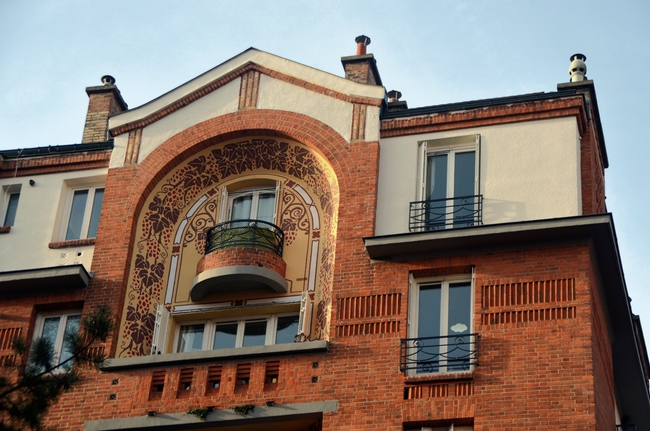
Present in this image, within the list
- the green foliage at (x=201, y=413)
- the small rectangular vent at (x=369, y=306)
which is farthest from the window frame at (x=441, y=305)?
the green foliage at (x=201, y=413)

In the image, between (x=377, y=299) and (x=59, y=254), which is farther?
(x=59, y=254)

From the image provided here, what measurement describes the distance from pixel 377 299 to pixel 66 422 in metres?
6.96

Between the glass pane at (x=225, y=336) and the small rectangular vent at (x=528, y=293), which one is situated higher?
the small rectangular vent at (x=528, y=293)

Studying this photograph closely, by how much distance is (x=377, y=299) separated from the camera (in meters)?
25.8

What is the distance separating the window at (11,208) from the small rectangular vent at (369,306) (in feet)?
29.6

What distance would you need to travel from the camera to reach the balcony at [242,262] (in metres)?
27.1

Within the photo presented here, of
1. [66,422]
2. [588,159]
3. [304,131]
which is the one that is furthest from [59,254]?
[588,159]

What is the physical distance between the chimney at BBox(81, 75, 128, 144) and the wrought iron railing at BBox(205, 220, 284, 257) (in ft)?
19.5

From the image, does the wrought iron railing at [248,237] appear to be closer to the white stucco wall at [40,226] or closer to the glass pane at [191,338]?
the glass pane at [191,338]

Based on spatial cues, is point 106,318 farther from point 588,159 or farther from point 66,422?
point 588,159

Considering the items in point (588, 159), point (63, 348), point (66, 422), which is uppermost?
point (588, 159)

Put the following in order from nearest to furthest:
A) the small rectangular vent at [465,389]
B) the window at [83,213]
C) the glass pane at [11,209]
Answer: the small rectangular vent at [465,389]
the window at [83,213]
the glass pane at [11,209]

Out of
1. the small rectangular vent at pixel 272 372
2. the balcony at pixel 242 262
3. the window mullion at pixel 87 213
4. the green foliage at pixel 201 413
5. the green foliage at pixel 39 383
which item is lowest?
the green foliage at pixel 39 383

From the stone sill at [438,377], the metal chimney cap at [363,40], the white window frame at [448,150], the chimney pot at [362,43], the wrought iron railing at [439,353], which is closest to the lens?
the stone sill at [438,377]
